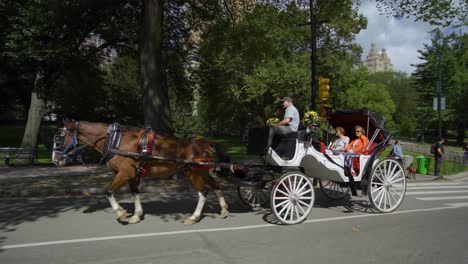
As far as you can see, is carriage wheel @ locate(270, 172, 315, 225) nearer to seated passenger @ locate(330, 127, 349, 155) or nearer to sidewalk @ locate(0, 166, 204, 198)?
seated passenger @ locate(330, 127, 349, 155)

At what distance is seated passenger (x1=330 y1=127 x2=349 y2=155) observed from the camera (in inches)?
345

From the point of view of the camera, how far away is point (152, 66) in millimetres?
11805

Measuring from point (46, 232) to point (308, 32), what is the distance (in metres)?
29.1

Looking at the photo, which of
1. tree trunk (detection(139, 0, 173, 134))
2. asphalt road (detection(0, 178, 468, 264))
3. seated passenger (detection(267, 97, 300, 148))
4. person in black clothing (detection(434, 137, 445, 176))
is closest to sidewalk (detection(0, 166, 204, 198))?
asphalt road (detection(0, 178, 468, 264))

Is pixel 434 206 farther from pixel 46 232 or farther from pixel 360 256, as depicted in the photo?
pixel 46 232

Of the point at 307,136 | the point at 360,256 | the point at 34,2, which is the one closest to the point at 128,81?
the point at 34,2

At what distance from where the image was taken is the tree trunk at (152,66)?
11.6 metres

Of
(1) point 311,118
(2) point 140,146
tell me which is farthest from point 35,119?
(1) point 311,118

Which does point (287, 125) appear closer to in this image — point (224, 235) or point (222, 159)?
point (222, 159)

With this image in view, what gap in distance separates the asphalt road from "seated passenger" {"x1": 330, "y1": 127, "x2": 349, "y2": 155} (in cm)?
145

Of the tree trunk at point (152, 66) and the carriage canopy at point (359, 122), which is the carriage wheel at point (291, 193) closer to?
the carriage canopy at point (359, 122)

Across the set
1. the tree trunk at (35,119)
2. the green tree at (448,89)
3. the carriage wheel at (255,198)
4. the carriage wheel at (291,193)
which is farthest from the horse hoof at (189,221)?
the green tree at (448,89)

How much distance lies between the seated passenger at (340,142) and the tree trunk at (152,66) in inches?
226

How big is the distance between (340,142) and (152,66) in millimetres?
6419
